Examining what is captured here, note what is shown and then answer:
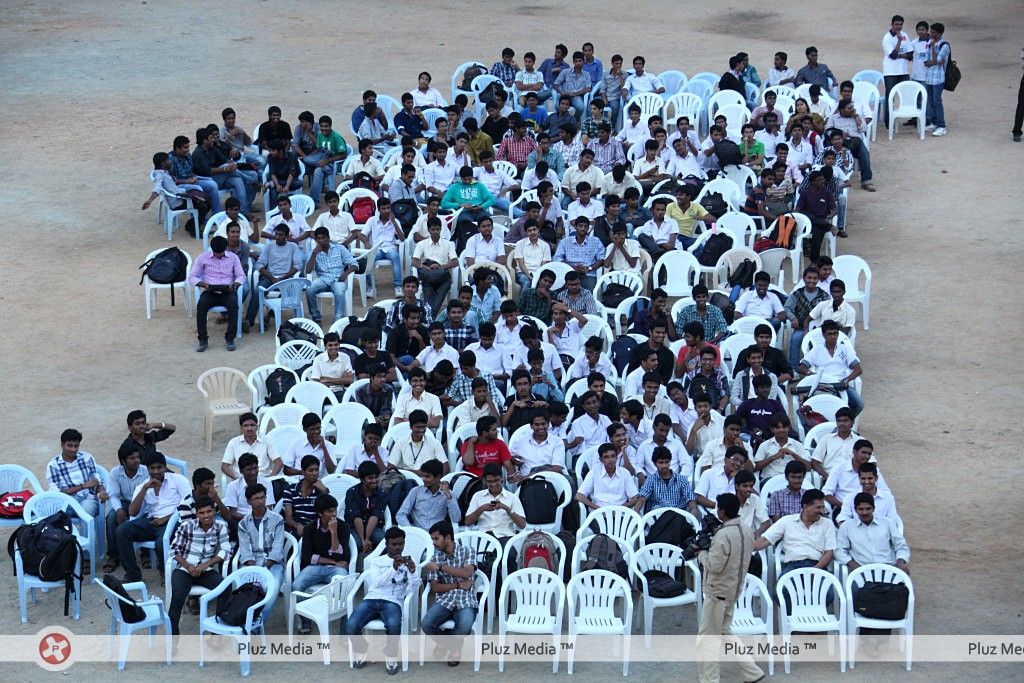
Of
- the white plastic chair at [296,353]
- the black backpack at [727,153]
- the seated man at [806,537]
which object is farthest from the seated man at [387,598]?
the black backpack at [727,153]

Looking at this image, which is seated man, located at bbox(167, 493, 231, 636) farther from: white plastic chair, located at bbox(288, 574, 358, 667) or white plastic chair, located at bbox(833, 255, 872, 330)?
white plastic chair, located at bbox(833, 255, 872, 330)

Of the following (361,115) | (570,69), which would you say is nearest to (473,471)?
(361,115)

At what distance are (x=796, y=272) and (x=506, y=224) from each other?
3246 mm

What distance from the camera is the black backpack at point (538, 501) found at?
1344 centimetres

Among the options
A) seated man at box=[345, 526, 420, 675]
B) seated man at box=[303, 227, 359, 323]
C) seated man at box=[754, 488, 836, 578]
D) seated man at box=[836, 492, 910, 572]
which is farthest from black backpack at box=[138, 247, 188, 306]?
seated man at box=[836, 492, 910, 572]

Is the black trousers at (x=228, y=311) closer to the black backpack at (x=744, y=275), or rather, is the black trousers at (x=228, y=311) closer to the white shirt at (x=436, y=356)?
the white shirt at (x=436, y=356)

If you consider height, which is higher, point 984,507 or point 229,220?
point 229,220

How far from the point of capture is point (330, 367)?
15.6 metres

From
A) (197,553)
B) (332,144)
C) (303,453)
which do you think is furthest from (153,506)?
(332,144)

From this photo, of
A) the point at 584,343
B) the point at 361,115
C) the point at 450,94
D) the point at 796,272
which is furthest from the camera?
the point at 450,94

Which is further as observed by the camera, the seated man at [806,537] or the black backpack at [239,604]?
the seated man at [806,537]

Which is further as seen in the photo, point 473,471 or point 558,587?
point 473,471

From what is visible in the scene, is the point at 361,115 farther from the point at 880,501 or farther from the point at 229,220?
the point at 880,501

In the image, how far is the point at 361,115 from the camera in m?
21.7
